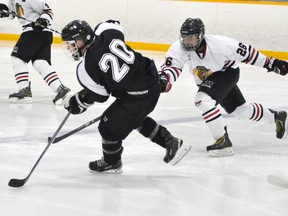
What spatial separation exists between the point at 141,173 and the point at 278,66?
111 centimetres

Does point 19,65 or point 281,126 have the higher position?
point 281,126

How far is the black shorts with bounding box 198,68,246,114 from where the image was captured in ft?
12.7

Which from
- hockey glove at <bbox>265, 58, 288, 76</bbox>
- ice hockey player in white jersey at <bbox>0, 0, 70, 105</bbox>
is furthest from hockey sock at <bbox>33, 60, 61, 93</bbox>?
hockey glove at <bbox>265, 58, 288, 76</bbox>

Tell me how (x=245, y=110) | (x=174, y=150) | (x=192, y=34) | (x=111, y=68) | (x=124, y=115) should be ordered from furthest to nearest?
(x=245, y=110)
(x=192, y=34)
(x=174, y=150)
(x=124, y=115)
(x=111, y=68)

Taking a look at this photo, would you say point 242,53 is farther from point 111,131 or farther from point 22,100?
point 22,100

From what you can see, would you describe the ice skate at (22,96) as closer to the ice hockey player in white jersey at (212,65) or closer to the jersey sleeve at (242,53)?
the ice hockey player in white jersey at (212,65)

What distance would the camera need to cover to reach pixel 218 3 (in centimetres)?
955

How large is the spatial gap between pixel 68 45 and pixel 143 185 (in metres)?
0.73

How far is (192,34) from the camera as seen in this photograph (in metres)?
3.80

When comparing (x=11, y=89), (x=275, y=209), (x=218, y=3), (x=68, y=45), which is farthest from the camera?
(x=218, y=3)

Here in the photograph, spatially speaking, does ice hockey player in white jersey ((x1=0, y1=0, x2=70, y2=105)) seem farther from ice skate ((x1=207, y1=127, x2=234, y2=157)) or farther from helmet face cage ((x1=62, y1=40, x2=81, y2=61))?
helmet face cage ((x1=62, y1=40, x2=81, y2=61))

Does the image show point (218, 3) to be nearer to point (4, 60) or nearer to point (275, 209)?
point (4, 60)

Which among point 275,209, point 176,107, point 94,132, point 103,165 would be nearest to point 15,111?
point 94,132

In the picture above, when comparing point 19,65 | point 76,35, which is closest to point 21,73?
point 19,65
